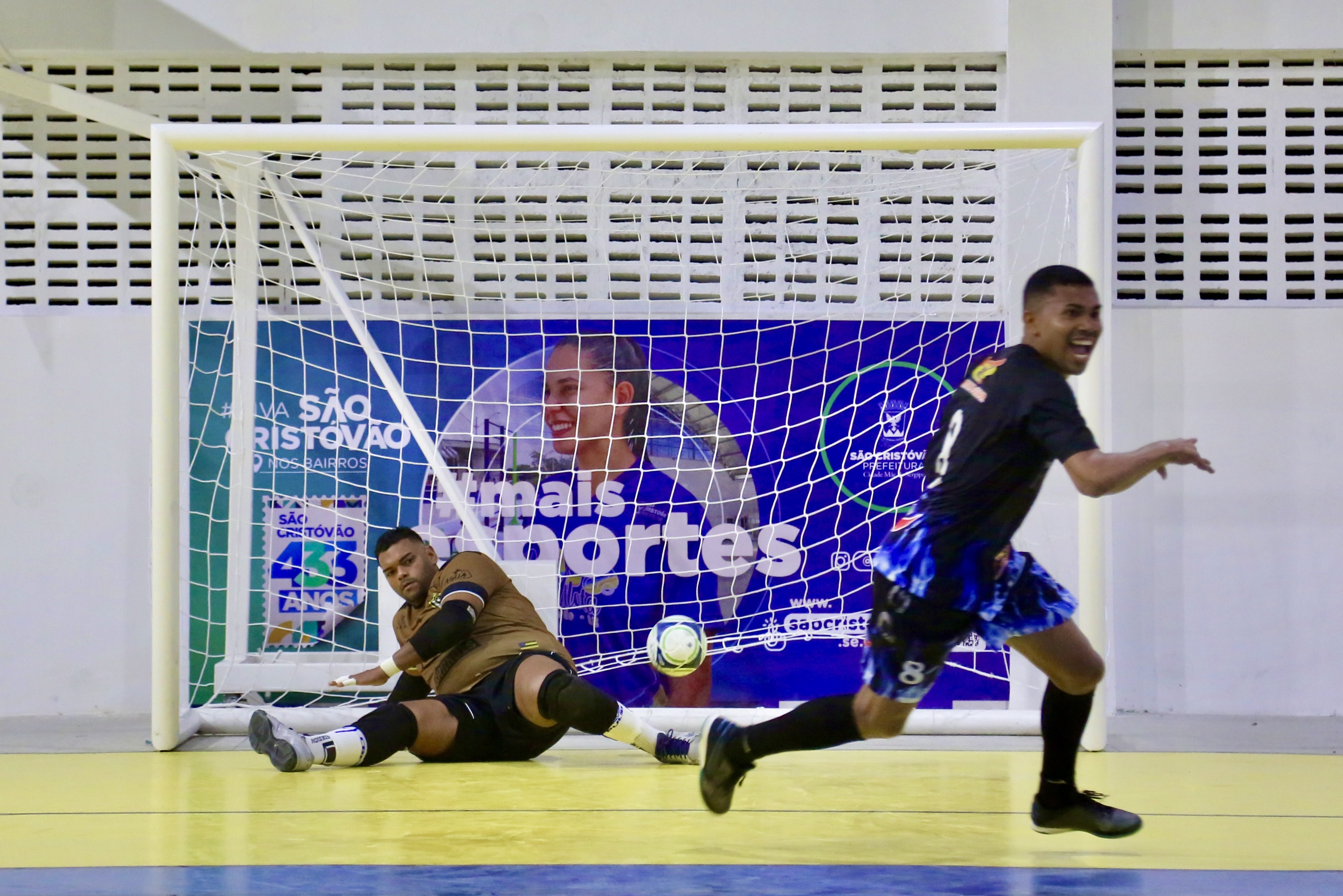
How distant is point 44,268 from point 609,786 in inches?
172

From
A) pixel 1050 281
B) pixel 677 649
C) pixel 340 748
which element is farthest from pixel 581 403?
pixel 1050 281

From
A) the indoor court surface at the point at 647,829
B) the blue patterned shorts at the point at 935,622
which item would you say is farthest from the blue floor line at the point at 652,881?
the blue patterned shorts at the point at 935,622

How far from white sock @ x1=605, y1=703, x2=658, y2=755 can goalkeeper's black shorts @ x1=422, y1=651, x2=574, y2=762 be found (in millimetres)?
212

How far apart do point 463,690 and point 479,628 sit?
0.27 m

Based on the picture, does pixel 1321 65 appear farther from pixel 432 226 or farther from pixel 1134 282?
pixel 432 226

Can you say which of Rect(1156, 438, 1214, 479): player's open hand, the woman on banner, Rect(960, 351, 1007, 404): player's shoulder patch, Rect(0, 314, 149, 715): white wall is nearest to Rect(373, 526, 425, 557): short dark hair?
the woman on banner

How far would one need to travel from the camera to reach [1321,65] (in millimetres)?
6035

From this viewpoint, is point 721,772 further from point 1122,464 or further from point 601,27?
point 601,27

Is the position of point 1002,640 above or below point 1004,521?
below

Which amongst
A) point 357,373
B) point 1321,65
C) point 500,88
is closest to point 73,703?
point 357,373

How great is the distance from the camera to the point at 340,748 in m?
4.18

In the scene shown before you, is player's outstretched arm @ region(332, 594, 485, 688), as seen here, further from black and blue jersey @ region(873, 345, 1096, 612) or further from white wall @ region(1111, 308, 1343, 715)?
white wall @ region(1111, 308, 1343, 715)

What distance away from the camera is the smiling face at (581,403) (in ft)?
19.6

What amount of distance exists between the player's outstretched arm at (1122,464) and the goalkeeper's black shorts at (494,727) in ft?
8.13
